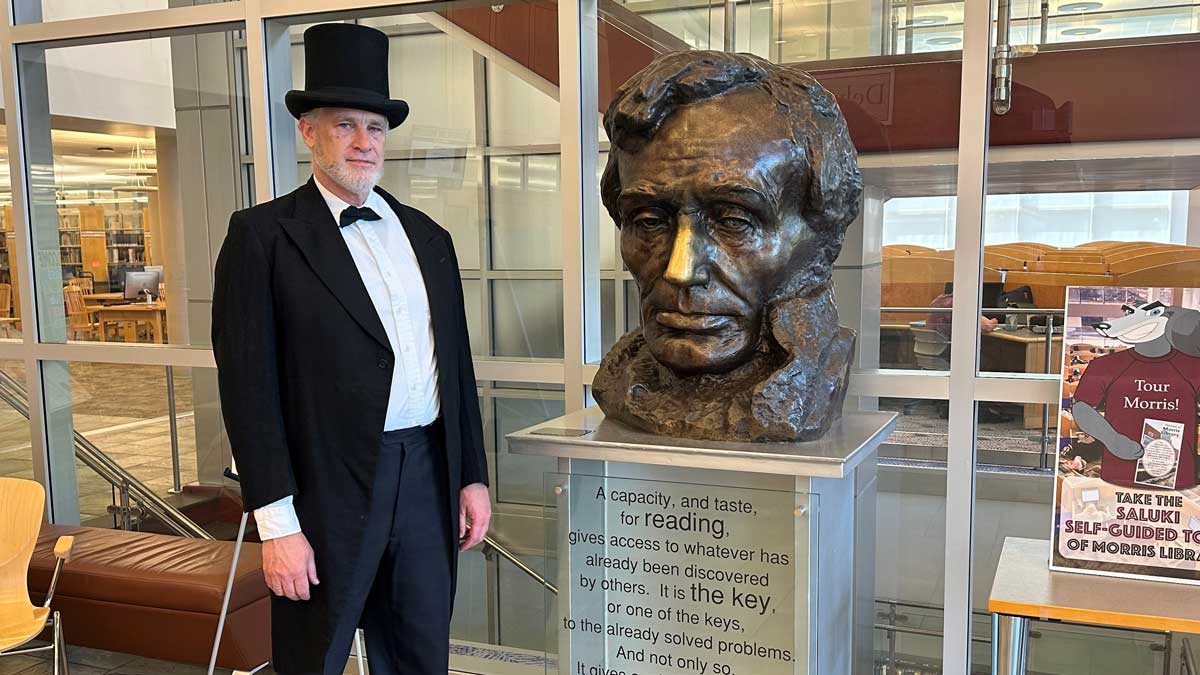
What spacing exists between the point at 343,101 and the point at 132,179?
9.48ft

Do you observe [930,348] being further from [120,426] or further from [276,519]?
[120,426]

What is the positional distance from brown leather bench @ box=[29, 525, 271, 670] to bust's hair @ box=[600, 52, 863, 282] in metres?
2.03

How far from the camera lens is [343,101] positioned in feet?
6.31

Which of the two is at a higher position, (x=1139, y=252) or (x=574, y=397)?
(x=1139, y=252)

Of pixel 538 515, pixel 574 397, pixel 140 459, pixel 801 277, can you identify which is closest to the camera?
pixel 801 277

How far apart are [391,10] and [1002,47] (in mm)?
1899

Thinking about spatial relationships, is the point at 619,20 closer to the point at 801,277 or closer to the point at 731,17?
the point at 731,17

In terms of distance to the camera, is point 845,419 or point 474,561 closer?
point 845,419

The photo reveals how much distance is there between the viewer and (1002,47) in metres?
2.52

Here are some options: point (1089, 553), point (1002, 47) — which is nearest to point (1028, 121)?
point (1002, 47)

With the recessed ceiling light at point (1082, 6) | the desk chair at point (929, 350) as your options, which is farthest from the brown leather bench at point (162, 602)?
the recessed ceiling light at point (1082, 6)

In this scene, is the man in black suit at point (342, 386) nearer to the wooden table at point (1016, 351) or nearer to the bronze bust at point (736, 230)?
the bronze bust at point (736, 230)

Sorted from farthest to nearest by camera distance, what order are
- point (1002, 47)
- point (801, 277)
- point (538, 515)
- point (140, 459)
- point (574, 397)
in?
1. point (140, 459)
2. point (538, 515)
3. point (574, 397)
4. point (1002, 47)
5. point (801, 277)

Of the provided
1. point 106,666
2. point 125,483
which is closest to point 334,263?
point 106,666
